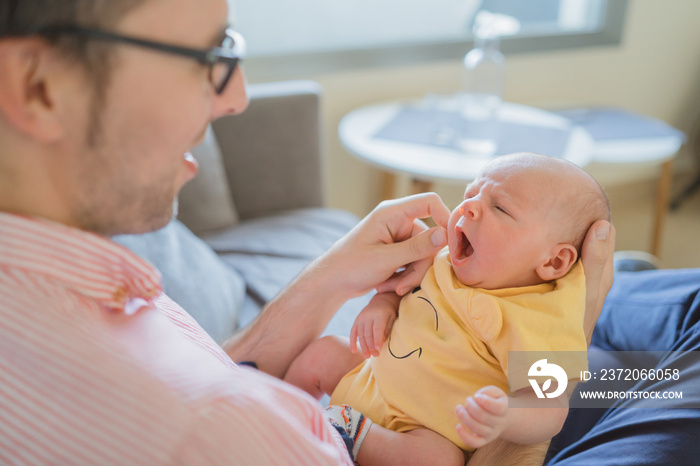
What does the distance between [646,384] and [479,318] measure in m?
0.31

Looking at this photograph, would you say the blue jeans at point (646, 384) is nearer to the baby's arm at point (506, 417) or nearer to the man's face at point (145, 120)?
the baby's arm at point (506, 417)

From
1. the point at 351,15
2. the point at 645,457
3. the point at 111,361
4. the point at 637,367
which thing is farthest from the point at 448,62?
the point at 111,361

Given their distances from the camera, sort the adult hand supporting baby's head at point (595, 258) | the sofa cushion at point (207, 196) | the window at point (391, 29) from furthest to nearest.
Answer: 1. the window at point (391, 29)
2. the sofa cushion at point (207, 196)
3. the adult hand supporting baby's head at point (595, 258)

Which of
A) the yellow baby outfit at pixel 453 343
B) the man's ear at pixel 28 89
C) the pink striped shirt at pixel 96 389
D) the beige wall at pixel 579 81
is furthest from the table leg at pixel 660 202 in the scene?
the man's ear at pixel 28 89

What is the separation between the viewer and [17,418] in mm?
575

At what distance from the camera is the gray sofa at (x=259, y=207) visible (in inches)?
64.5

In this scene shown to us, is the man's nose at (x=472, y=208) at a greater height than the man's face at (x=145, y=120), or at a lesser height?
lesser

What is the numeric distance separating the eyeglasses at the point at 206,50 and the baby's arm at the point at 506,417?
0.50m

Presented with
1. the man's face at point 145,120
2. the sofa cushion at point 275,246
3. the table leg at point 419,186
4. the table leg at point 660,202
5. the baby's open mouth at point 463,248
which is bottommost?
the table leg at point 660,202

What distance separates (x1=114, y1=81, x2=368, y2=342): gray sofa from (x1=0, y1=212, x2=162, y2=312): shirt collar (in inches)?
32.7

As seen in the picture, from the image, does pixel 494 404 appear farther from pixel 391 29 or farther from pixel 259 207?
pixel 391 29

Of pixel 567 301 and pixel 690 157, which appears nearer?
pixel 567 301

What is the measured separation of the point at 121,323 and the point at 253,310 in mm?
1010

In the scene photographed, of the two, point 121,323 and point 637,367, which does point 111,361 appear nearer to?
point 121,323
